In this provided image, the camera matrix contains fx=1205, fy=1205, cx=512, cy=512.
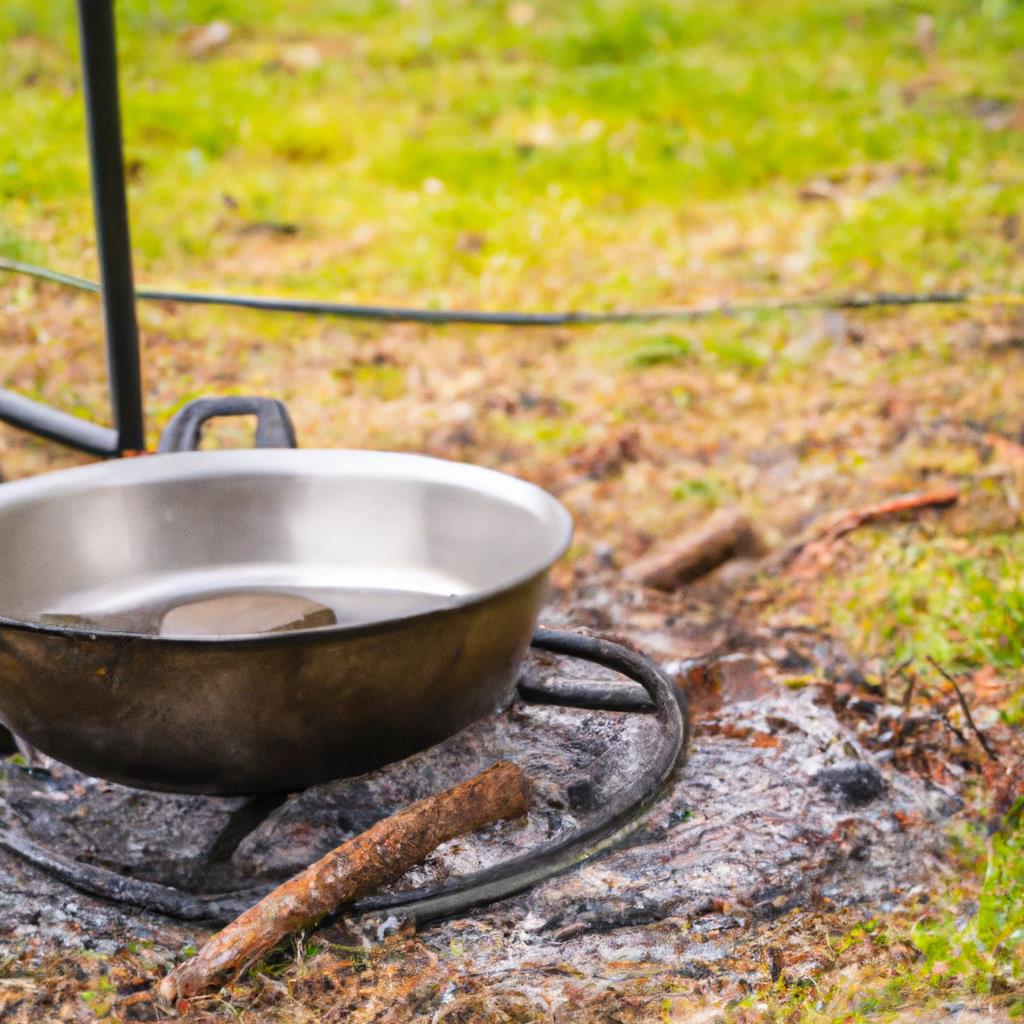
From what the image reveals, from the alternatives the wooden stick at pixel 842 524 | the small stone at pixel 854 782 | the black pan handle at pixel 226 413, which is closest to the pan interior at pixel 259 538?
the black pan handle at pixel 226 413

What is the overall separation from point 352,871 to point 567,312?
253 centimetres

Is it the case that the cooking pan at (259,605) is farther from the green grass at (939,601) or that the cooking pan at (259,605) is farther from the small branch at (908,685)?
the green grass at (939,601)

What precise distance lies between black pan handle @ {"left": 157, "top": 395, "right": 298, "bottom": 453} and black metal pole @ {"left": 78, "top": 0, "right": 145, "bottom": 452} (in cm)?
45

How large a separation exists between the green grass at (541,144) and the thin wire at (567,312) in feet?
0.50

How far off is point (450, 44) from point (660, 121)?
1362 millimetres

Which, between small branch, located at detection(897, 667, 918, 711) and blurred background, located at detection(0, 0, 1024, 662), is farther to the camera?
blurred background, located at detection(0, 0, 1024, 662)

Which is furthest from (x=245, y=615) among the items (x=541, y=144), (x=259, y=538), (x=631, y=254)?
(x=541, y=144)

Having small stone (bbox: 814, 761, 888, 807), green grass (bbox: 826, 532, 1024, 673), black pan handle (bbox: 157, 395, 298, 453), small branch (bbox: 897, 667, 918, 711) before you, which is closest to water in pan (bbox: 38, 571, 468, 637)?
black pan handle (bbox: 157, 395, 298, 453)

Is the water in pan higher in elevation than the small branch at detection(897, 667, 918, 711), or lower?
higher

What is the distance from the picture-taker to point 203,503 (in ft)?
5.61

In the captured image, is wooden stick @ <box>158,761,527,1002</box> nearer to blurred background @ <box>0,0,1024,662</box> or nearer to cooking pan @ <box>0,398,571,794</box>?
cooking pan @ <box>0,398,571,794</box>

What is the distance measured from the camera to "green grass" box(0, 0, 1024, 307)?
12.5ft

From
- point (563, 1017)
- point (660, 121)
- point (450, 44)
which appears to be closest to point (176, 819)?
point (563, 1017)

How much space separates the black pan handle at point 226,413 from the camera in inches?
71.0
